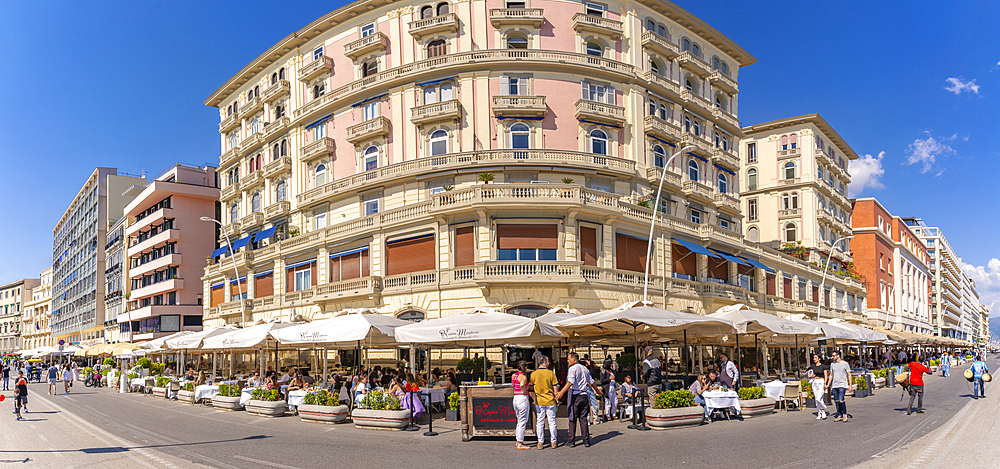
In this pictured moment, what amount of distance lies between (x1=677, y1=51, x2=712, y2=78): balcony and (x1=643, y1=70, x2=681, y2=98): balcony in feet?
5.21

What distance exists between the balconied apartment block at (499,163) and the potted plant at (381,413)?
12776 millimetres

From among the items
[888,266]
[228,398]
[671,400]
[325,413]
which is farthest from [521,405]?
[888,266]

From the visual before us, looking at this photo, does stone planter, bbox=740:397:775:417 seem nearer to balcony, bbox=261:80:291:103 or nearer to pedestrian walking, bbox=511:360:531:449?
pedestrian walking, bbox=511:360:531:449

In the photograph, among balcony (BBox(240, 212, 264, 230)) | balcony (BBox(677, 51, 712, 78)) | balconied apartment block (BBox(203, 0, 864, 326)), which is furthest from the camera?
balcony (BBox(240, 212, 264, 230))

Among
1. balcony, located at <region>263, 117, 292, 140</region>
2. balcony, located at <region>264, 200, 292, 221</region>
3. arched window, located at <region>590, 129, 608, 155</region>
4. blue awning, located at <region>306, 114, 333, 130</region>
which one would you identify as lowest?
balcony, located at <region>264, 200, 292, 221</region>

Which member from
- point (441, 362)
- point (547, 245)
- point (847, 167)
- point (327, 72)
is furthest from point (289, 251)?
point (847, 167)

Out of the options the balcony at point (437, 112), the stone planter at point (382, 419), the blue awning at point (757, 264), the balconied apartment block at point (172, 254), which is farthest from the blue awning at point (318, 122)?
the balconied apartment block at point (172, 254)

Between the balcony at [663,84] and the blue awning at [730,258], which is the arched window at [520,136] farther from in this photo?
the blue awning at [730,258]

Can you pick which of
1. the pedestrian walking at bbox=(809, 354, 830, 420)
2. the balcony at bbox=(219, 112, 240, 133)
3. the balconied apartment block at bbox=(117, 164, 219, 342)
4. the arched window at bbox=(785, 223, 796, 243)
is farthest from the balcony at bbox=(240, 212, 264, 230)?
the arched window at bbox=(785, 223, 796, 243)

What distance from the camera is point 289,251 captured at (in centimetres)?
4119

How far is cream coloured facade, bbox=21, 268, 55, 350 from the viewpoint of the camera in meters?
125

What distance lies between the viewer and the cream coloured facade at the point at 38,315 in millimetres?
124625

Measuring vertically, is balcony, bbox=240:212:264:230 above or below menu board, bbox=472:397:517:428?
above

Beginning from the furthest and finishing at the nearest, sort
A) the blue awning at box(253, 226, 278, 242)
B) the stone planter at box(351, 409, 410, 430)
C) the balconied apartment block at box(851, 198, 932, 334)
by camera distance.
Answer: the balconied apartment block at box(851, 198, 932, 334) < the blue awning at box(253, 226, 278, 242) < the stone planter at box(351, 409, 410, 430)
